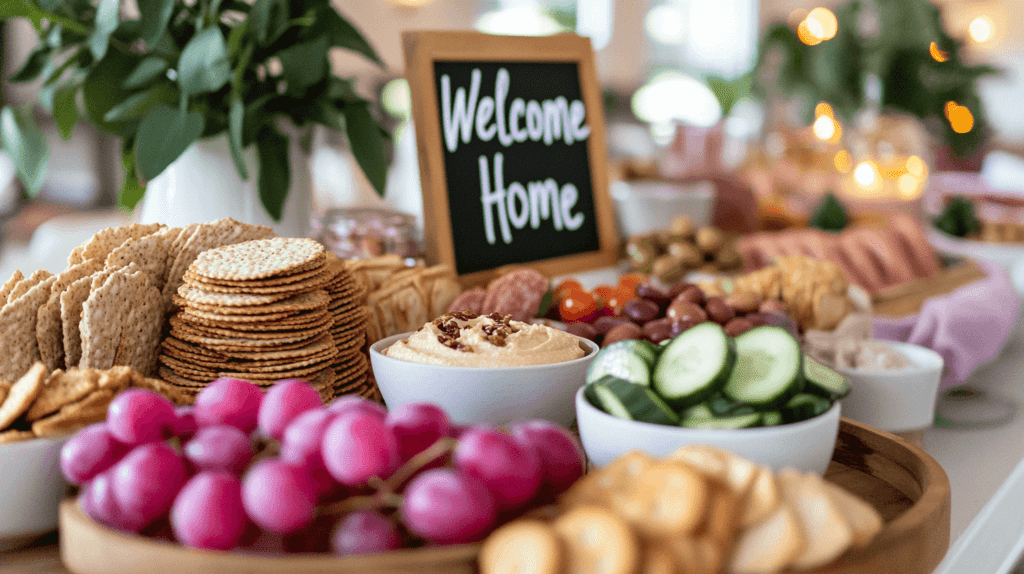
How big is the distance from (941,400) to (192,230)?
109 centimetres

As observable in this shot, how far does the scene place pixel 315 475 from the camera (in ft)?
1.42

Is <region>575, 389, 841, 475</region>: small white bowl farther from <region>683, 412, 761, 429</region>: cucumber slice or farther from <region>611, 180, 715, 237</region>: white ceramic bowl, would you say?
<region>611, 180, 715, 237</region>: white ceramic bowl

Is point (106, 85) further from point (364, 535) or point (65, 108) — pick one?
point (364, 535)

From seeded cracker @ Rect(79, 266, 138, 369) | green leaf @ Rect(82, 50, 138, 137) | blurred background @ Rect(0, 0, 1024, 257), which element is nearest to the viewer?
seeded cracker @ Rect(79, 266, 138, 369)

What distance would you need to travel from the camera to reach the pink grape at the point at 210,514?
41 cm

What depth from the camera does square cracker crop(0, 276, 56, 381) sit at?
62 cm

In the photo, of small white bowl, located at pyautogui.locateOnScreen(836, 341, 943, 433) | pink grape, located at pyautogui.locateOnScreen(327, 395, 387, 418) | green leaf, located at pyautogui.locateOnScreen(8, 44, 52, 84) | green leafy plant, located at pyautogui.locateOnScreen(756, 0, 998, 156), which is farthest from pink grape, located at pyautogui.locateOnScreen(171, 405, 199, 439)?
green leafy plant, located at pyautogui.locateOnScreen(756, 0, 998, 156)

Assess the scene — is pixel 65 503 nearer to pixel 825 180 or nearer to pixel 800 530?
pixel 800 530

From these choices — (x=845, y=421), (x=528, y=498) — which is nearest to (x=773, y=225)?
(x=845, y=421)

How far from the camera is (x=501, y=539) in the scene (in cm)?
40

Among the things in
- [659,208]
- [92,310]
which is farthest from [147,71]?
[659,208]

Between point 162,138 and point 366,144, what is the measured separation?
0.26m

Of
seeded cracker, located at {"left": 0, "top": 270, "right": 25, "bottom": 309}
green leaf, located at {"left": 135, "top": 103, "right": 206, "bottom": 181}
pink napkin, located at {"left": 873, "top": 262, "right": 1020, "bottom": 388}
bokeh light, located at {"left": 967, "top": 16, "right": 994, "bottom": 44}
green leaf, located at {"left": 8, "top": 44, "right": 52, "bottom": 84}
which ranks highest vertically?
bokeh light, located at {"left": 967, "top": 16, "right": 994, "bottom": 44}

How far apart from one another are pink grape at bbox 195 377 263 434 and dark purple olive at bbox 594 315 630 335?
1.35 feet
